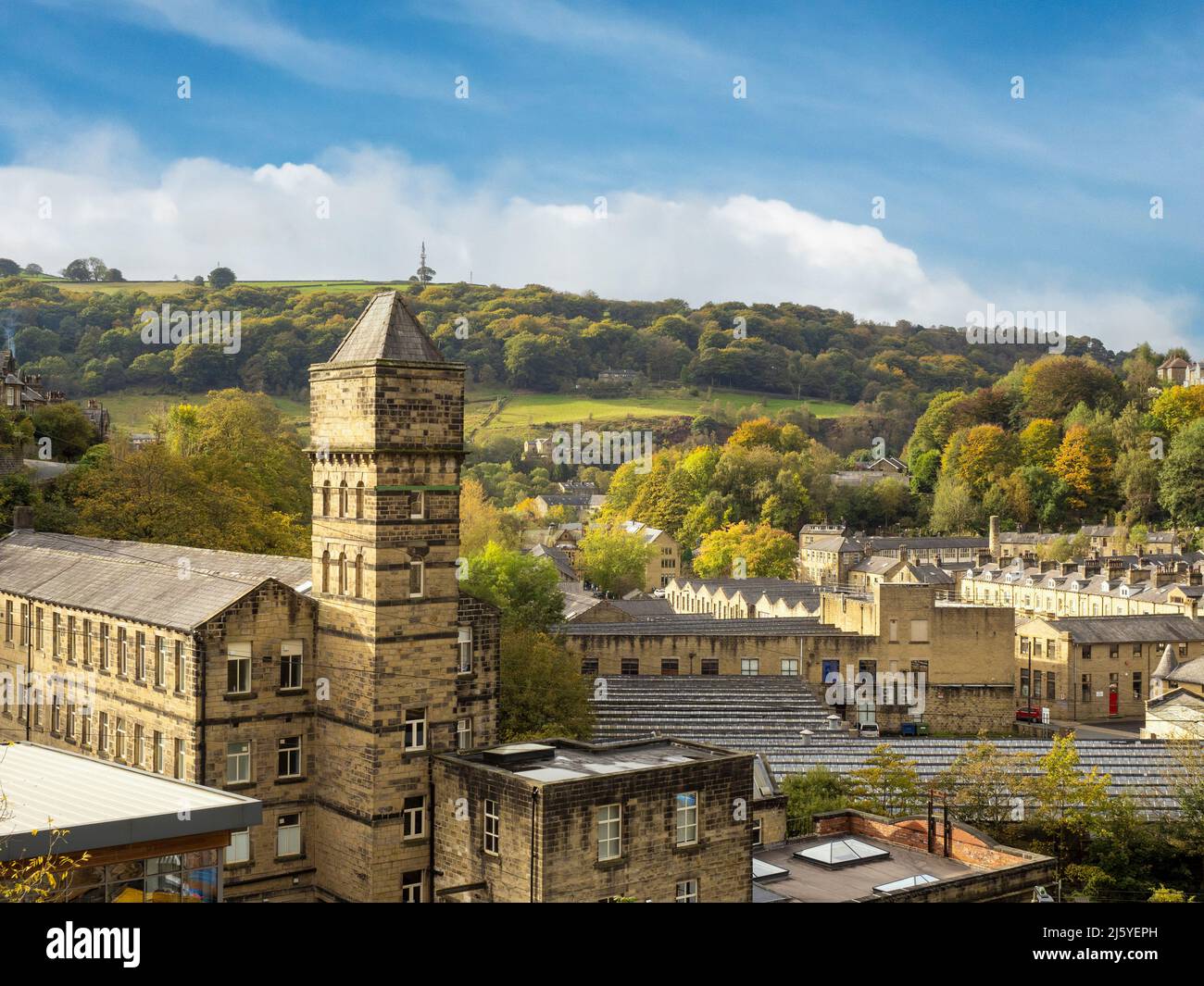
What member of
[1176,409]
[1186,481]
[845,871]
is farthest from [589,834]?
[1176,409]

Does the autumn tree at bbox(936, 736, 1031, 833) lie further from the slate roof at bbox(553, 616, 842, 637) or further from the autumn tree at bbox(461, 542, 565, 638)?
the slate roof at bbox(553, 616, 842, 637)

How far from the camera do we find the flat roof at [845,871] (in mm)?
27812

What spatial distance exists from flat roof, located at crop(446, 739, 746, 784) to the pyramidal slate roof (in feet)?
29.8

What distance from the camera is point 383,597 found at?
28672 mm

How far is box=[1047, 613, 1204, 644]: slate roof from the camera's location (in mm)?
67625

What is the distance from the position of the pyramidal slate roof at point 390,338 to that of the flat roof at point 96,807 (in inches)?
417

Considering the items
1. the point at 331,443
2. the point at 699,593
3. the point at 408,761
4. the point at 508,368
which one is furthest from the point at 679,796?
the point at 508,368

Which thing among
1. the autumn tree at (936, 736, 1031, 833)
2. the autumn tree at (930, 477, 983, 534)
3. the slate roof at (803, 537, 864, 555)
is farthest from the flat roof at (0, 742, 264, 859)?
the autumn tree at (930, 477, 983, 534)

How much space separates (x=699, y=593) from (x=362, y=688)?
6223 centimetres

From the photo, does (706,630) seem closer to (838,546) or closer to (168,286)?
(838,546)

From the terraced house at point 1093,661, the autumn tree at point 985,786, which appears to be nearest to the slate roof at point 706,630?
the terraced house at point 1093,661

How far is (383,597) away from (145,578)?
8.45 m

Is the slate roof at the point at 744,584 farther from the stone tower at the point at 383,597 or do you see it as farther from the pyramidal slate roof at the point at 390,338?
the pyramidal slate roof at the point at 390,338
